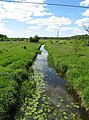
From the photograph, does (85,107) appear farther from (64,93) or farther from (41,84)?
(41,84)

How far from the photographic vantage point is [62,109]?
13023mm

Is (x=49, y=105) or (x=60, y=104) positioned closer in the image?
(x=49, y=105)

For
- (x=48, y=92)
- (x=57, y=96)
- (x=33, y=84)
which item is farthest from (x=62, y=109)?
(x=33, y=84)

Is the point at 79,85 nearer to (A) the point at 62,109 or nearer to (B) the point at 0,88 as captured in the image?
(A) the point at 62,109

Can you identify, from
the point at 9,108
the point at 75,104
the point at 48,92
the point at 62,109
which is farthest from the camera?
the point at 48,92

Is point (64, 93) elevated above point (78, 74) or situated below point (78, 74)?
below

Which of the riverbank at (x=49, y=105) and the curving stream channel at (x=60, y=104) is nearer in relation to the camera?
the riverbank at (x=49, y=105)

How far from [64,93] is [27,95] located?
3167 mm

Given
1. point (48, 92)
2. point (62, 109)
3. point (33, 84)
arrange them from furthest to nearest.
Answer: point (33, 84) < point (48, 92) < point (62, 109)

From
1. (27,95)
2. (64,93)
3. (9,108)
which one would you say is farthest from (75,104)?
(9,108)

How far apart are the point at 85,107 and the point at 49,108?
224cm

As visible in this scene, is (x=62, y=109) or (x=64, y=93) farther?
(x=64, y=93)

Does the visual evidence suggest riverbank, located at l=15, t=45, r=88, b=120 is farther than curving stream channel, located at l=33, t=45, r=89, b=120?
No

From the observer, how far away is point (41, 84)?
18.9m
